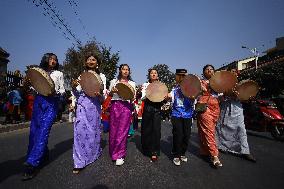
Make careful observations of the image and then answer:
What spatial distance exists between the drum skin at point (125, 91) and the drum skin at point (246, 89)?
2.20 meters

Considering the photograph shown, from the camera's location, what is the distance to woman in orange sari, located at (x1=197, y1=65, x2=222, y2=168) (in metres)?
5.07

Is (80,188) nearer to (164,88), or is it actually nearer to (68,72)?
(164,88)

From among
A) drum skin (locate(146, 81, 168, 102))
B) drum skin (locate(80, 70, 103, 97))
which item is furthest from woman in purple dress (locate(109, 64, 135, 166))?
drum skin (locate(80, 70, 103, 97))

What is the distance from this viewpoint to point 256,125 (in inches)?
368

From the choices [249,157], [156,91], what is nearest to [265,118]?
[249,157]

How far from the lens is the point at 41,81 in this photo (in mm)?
4312

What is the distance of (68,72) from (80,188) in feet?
115

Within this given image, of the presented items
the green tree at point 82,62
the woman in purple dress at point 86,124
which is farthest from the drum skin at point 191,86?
the green tree at point 82,62

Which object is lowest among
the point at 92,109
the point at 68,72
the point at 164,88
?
the point at 92,109

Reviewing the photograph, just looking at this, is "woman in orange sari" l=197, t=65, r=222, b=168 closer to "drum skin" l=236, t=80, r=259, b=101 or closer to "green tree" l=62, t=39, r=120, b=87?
"drum skin" l=236, t=80, r=259, b=101

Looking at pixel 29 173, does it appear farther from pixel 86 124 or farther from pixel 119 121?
pixel 119 121

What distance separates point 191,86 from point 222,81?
67cm

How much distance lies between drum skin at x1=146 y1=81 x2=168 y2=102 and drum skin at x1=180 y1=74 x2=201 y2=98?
36 centimetres

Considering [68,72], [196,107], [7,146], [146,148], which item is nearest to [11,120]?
[7,146]
